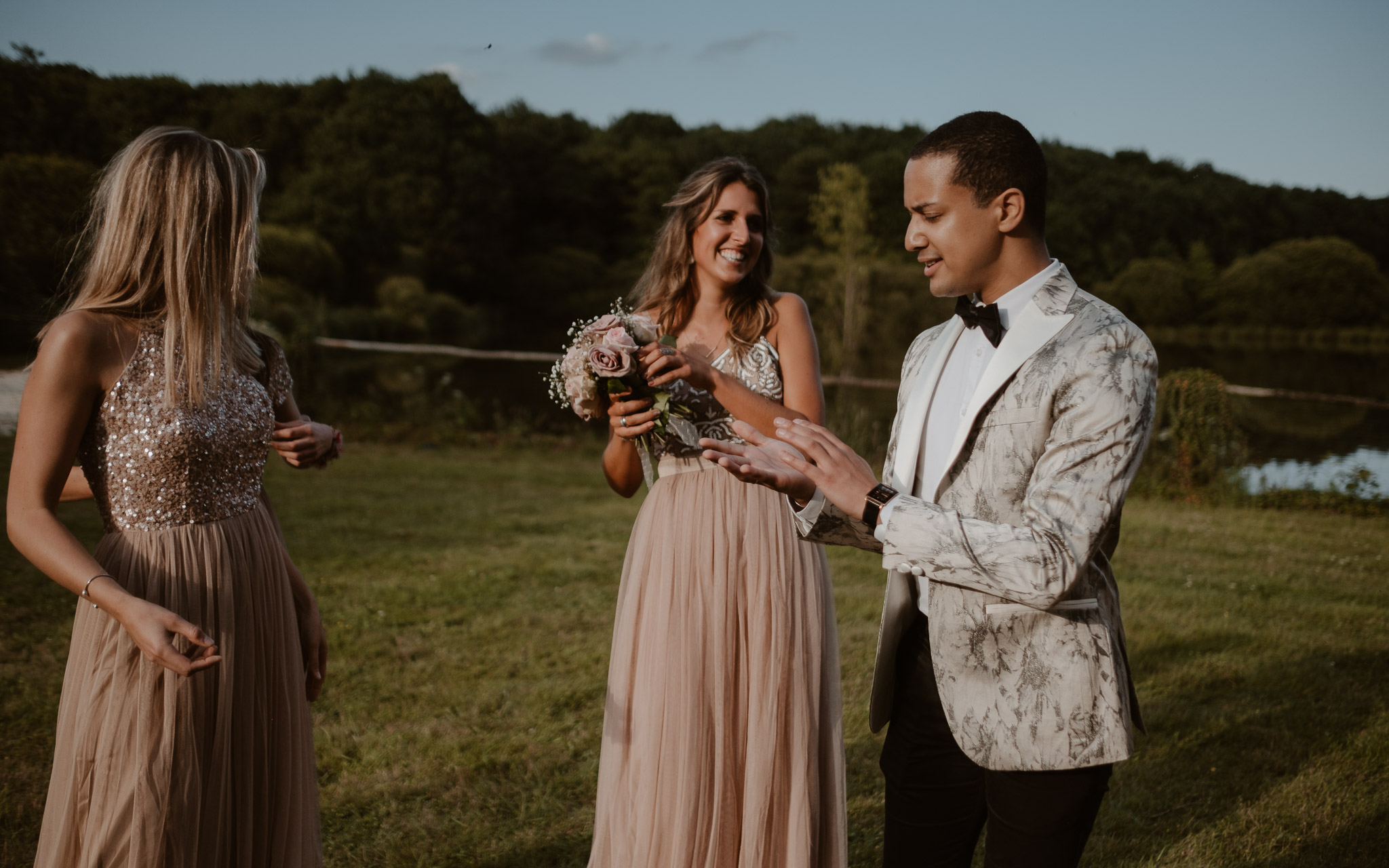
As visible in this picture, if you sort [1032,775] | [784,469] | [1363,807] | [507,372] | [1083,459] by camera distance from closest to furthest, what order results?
[1083,459], [1032,775], [784,469], [1363,807], [507,372]

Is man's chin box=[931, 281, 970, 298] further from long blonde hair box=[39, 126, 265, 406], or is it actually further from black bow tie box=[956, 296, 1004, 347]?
long blonde hair box=[39, 126, 265, 406]

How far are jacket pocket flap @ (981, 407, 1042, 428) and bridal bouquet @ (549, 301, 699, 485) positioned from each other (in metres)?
A: 1.19

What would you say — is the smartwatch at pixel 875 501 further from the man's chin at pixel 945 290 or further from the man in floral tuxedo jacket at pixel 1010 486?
the man's chin at pixel 945 290

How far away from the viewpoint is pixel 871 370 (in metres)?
28.8

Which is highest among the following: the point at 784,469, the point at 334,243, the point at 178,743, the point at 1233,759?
the point at 334,243

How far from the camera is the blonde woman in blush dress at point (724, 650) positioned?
289cm

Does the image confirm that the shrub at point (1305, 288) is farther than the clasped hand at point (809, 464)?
Yes

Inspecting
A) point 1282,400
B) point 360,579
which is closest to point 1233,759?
point 360,579

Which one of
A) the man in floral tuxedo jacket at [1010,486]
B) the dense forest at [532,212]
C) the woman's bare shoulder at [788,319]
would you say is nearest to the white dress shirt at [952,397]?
the man in floral tuxedo jacket at [1010,486]

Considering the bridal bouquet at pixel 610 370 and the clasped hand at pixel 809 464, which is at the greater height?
the bridal bouquet at pixel 610 370

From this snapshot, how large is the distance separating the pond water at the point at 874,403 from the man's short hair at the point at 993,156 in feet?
29.4

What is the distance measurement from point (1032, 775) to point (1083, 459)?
0.70m

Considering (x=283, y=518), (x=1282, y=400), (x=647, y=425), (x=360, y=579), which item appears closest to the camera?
(x=647, y=425)

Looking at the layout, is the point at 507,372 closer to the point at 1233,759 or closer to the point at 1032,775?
the point at 1233,759
